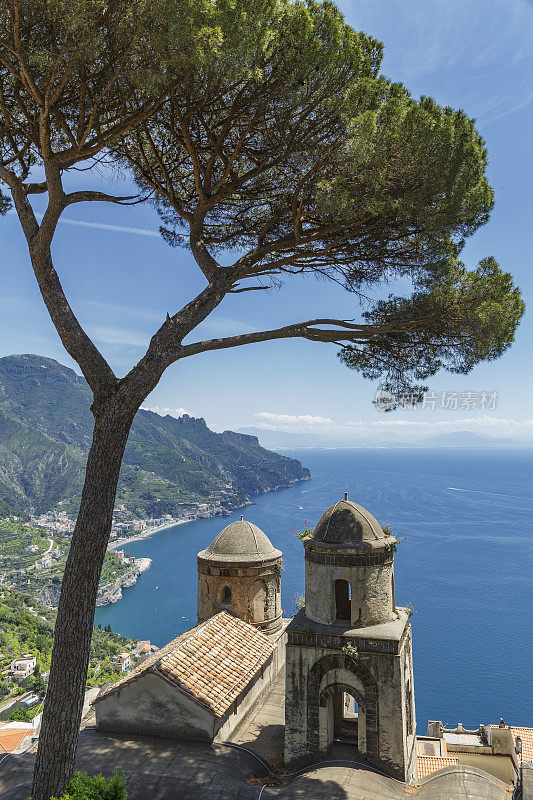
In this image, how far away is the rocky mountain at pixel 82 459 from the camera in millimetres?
129250

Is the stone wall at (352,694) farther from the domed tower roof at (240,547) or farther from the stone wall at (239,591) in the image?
the domed tower roof at (240,547)

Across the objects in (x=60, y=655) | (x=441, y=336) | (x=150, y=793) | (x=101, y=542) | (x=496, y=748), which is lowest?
(x=496, y=748)

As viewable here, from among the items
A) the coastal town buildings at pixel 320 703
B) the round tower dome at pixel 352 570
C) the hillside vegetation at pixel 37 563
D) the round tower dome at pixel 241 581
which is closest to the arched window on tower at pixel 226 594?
the round tower dome at pixel 241 581

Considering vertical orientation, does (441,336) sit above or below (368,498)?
above

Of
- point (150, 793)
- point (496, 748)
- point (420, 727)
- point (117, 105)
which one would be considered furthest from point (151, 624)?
point (117, 105)

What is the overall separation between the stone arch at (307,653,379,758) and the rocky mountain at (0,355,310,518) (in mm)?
121500

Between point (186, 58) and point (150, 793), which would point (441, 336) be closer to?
point (186, 58)

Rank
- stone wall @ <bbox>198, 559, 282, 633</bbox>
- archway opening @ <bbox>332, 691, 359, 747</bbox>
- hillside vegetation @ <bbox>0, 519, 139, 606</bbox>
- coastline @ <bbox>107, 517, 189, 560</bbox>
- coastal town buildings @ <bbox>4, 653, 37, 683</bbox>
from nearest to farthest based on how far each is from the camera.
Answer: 1. archway opening @ <bbox>332, 691, 359, 747</bbox>
2. stone wall @ <bbox>198, 559, 282, 633</bbox>
3. coastal town buildings @ <bbox>4, 653, 37, 683</bbox>
4. hillside vegetation @ <bbox>0, 519, 139, 606</bbox>
5. coastline @ <bbox>107, 517, 189, 560</bbox>

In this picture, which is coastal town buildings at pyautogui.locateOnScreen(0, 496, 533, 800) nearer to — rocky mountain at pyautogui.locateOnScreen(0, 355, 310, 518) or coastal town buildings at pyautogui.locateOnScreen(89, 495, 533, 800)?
coastal town buildings at pyautogui.locateOnScreen(89, 495, 533, 800)

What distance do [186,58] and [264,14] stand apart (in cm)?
124

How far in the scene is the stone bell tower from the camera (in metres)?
8.30

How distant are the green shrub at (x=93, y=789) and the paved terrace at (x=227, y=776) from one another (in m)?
1.90

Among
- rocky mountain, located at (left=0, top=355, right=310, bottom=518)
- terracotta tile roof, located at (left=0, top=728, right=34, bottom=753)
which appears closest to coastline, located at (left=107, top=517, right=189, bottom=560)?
rocky mountain, located at (left=0, top=355, right=310, bottom=518)

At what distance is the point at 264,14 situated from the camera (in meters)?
6.62
